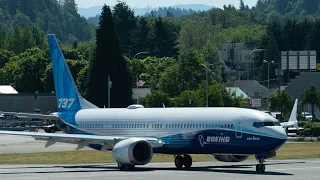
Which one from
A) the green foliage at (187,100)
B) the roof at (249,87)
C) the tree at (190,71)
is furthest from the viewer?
the roof at (249,87)

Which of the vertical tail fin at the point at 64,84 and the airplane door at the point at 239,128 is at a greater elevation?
the vertical tail fin at the point at 64,84

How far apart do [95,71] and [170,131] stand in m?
79.5

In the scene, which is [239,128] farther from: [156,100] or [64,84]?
[156,100]

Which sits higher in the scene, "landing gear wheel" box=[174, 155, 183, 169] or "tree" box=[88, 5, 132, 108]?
"tree" box=[88, 5, 132, 108]

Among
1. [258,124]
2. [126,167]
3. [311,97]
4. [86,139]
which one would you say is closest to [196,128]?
[258,124]

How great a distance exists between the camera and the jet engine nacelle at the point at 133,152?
51.6 meters

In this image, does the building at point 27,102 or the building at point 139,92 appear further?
the building at point 27,102

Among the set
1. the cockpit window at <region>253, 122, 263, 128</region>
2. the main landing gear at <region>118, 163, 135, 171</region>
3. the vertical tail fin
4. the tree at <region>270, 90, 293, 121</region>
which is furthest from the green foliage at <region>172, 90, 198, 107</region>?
the cockpit window at <region>253, 122, 263, 128</region>

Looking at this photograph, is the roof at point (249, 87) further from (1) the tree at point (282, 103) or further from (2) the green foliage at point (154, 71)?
(1) the tree at point (282, 103)

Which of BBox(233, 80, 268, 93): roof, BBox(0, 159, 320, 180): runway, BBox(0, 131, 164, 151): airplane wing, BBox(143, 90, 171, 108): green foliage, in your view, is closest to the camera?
BBox(0, 159, 320, 180): runway

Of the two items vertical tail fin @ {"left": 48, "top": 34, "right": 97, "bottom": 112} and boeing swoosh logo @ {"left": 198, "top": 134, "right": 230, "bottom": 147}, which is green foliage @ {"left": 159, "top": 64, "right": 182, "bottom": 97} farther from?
boeing swoosh logo @ {"left": 198, "top": 134, "right": 230, "bottom": 147}

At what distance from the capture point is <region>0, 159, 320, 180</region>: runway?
4578 cm

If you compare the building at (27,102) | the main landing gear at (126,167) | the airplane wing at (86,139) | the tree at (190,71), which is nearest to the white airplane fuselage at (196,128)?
the airplane wing at (86,139)

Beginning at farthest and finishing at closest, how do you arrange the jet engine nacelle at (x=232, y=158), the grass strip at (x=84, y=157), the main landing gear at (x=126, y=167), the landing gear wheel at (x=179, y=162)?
the grass strip at (x=84, y=157)
the landing gear wheel at (x=179, y=162)
the jet engine nacelle at (x=232, y=158)
the main landing gear at (x=126, y=167)
